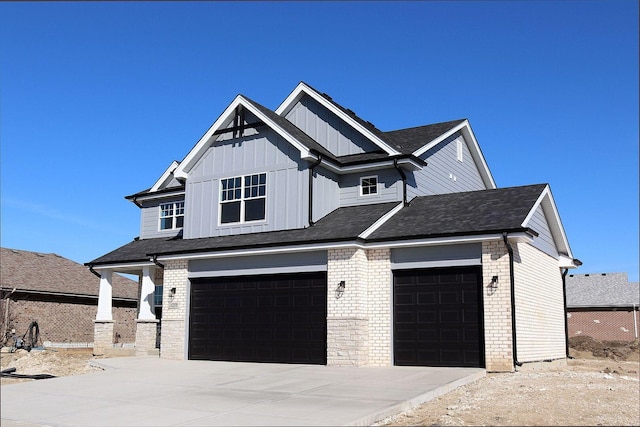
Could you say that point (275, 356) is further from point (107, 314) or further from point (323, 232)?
point (107, 314)

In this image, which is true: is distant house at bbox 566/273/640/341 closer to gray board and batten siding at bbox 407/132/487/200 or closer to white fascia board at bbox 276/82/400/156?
gray board and batten siding at bbox 407/132/487/200

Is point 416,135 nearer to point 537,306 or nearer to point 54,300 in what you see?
point 537,306

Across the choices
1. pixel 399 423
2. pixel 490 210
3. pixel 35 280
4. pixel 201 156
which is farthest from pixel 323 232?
pixel 35 280

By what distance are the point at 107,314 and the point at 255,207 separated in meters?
8.16

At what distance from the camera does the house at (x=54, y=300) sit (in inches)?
1262

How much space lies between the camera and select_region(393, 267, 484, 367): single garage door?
16656mm

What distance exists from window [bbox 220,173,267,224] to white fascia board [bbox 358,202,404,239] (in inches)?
168

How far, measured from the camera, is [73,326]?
1374 inches

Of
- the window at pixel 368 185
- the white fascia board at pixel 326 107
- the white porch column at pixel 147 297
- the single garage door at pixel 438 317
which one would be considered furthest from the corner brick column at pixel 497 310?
the white porch column at pixel 147 297

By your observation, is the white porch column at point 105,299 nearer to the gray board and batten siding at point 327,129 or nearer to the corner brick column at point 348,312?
the gray board and batten siding at point 327,129

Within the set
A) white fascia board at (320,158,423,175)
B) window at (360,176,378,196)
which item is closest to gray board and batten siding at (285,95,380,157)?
white fascia board at (320,158,423,175)

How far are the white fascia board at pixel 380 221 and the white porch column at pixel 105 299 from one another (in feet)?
38.5

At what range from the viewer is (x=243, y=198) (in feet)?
70.5

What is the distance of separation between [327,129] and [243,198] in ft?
14.0
